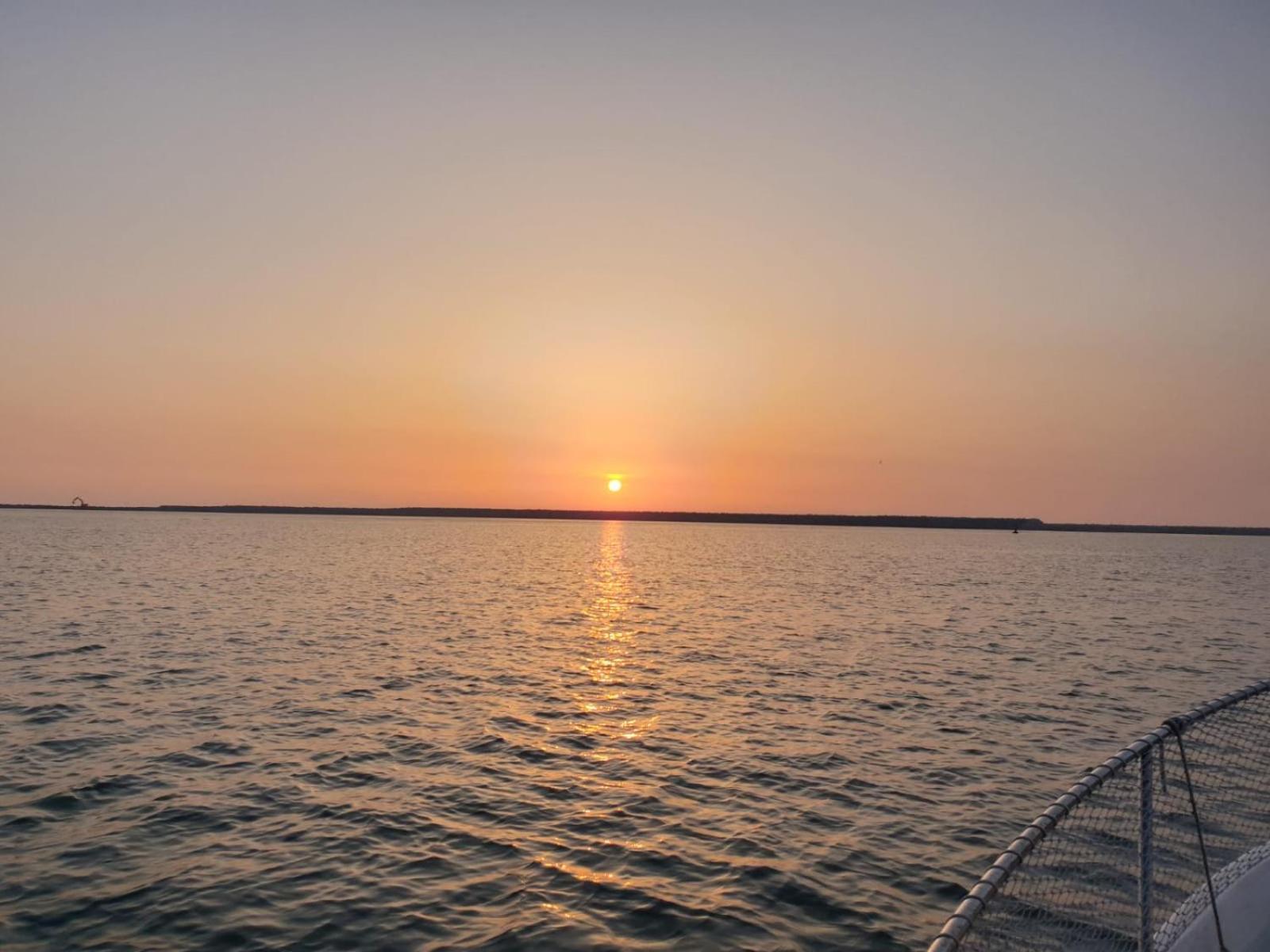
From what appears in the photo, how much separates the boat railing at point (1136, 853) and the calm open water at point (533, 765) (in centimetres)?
114

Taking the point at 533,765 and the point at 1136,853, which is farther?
the point at 533,765

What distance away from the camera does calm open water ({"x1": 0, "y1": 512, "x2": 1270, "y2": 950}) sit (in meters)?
11.9

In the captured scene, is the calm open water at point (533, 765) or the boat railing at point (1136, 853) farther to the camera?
the calm open water at point (533, 765)

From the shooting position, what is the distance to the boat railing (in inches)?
247

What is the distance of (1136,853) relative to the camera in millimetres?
14258

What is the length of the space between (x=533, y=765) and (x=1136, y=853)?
1145cm

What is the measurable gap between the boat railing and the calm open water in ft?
3.75

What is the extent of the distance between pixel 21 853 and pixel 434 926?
7.00 m

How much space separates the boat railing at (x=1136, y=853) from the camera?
6.28 meters

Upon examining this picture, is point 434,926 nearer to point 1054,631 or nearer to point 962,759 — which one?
point 962,759

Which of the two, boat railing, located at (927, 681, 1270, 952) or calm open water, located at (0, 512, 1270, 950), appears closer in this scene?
boat railing, located at (927, 681, 1270, 952)

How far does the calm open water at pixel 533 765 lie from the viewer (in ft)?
38.9

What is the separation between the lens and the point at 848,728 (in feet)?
73.8

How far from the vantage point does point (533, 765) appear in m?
18.9
